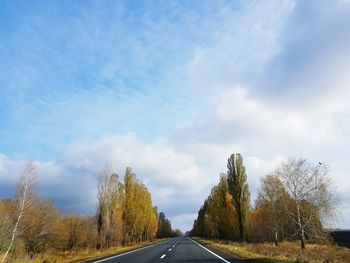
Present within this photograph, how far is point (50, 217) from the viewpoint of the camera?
34875 millimetres

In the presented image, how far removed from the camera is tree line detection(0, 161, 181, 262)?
21669 mm

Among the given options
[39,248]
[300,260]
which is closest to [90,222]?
[39,248]

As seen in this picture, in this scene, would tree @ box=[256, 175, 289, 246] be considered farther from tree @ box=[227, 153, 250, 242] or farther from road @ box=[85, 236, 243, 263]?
road @ box=[85, 236, 243, 263]

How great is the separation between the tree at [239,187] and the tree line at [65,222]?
15.8 metres

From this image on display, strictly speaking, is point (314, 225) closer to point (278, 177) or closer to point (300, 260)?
point (278, 177)

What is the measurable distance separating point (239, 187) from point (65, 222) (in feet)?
80.5

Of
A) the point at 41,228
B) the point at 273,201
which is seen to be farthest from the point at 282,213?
the point at 41,228

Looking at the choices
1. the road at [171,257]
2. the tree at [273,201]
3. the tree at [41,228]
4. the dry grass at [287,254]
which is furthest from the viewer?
the tree at [273,201]

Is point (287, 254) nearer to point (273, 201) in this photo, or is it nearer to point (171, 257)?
point (171, 257)

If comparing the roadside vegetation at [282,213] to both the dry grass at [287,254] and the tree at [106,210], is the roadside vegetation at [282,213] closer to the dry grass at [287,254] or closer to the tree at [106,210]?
the dry grass at [287,254]

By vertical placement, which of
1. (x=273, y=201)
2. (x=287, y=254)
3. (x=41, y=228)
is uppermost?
(x=273, y=201)

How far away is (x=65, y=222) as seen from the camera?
45781 millimetres

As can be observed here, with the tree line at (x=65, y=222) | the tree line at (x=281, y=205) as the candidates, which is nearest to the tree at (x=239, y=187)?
the tree line at (x=281, y=205)

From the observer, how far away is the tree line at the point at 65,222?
71.1ft
